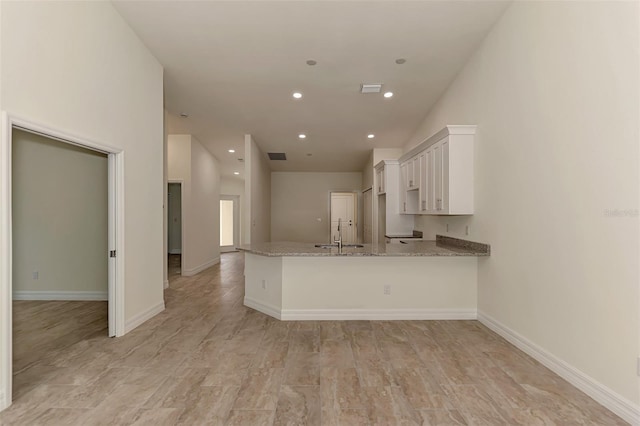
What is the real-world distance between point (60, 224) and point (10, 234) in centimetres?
301

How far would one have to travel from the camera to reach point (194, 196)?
6.74 metres

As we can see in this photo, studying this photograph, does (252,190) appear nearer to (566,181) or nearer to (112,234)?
(112,234)

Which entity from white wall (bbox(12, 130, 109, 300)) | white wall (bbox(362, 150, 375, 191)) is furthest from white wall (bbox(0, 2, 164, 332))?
white wall (bbox(362, 150, 375, 191))

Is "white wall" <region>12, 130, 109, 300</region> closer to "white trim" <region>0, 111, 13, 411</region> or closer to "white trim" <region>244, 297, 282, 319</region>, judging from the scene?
"white trim" <region>244, 297, 282, 319</region>

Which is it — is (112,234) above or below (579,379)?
above

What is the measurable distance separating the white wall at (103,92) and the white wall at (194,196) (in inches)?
97.8

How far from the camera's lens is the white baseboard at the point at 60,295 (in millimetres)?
4535

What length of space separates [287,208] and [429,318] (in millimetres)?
7417

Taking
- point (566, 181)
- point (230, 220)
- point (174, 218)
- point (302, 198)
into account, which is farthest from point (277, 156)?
point (566, 181)

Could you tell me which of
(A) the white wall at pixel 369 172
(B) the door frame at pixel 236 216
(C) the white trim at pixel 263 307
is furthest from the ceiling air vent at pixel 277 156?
(C) the white trim at pixel 263 307

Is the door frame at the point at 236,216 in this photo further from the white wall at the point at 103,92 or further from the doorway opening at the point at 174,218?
the white wall at the point at 103,92

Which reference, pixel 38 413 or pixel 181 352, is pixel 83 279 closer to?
pixel 181 352

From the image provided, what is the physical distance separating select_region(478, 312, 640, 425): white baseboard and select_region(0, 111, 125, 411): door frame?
3913mm

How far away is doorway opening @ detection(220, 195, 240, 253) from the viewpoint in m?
11.2
